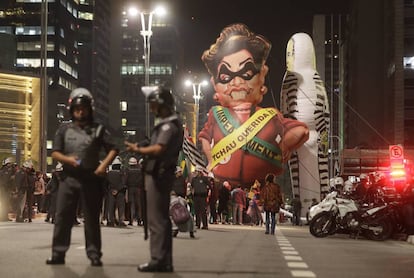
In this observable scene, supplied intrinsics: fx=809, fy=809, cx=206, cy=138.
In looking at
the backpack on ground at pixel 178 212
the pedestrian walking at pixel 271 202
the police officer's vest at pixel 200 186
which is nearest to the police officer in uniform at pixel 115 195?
the police officer's vest at pixel 200 186

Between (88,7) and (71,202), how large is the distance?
163 meters

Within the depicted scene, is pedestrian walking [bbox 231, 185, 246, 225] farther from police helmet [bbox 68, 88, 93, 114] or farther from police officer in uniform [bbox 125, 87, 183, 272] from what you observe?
police officer in uniform [bbox 125, 87, 183, 272]

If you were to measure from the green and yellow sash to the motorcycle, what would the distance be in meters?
13.9

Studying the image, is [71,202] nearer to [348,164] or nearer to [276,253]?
[276,253]

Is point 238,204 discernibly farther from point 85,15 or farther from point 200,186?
point 85,15

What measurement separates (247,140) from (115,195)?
14048mm

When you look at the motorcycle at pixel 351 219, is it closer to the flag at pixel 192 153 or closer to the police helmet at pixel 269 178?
the police helmet at pixel 269 178

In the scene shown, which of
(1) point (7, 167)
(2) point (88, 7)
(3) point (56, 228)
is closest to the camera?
(3) point (56, 228)

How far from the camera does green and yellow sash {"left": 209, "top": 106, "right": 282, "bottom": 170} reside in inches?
1380

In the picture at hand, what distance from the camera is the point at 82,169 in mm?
9117

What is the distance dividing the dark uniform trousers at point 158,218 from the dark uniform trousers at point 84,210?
0.79 m

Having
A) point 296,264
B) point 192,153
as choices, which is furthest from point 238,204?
point 296,264

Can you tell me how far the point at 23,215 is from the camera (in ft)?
77.7

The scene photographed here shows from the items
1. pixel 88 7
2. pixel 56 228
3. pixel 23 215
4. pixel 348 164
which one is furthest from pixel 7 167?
pixel 88 7
